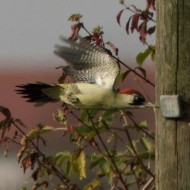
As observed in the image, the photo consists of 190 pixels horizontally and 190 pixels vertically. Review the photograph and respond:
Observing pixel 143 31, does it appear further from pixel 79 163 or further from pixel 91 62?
pixel 79 163

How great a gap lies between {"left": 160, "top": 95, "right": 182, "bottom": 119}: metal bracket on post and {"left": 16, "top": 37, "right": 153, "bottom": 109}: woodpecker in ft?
2.04

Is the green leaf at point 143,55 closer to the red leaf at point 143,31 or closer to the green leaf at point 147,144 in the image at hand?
the red leaf at point 143,31

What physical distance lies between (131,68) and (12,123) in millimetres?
763

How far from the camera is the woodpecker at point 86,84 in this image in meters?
4.62

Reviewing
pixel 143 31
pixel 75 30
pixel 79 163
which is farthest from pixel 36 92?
pixel 143 31

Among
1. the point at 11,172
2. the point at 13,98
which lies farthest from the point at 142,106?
the point at 13,98

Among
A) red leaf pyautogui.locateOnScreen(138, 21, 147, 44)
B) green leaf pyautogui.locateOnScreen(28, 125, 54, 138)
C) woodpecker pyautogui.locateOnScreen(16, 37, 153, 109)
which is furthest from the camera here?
green leaf pyautogui.locateOnScreen(28, 125, 54, 138)

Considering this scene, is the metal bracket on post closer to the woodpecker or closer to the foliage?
the woodpecker

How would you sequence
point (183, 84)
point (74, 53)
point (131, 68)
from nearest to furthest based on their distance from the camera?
point (183, 84), point (74, 53), point (131, 68)

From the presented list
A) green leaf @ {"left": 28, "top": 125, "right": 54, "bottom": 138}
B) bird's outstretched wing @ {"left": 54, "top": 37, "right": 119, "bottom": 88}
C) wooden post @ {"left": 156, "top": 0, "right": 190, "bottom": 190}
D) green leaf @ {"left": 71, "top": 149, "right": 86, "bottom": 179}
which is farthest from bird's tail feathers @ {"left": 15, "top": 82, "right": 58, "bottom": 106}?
wooden post @ {"left": 156, "top": 0, "right": 190, "bottom": 190}

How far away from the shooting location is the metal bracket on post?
3873 millimetres

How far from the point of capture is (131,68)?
5227 millimetres

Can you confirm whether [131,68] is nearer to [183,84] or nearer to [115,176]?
[115,176]

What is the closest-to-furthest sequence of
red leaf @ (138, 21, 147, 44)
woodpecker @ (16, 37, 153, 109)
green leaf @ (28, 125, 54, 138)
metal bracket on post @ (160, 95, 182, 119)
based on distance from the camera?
metal bracket on post @ (160, 95, 182, 119) < woodpecker @ (16, 37, 153, 109) < red leaf @ (138, 21, 147, 44) < green leaf @ (28, 125, 54, 138)
